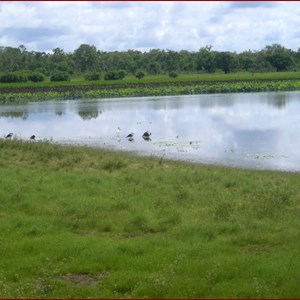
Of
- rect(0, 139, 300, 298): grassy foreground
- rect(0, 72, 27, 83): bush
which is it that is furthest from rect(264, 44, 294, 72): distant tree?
rect(0, 139, 300, 298): grassy foreground

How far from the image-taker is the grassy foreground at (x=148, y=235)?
24.4 feet

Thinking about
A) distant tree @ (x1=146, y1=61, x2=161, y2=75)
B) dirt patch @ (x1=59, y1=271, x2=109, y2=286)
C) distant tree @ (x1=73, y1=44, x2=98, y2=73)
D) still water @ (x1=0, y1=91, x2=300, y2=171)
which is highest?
distant tree @ (x1=73, y1=44, x2=98, y2=73)

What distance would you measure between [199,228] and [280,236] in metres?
1.46

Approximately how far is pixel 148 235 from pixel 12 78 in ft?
264

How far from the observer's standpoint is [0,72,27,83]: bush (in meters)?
86.3

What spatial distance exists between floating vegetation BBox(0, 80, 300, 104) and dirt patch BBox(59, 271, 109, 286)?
62.9 meters

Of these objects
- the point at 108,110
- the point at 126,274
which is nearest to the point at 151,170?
the point at 126,274

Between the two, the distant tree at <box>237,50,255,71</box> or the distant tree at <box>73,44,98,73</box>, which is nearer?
the distant tree at <box>237,50,255,71</box>

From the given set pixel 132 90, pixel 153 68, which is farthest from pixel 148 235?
pixel 153 68

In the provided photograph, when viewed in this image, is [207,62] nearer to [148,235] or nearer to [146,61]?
[146,61]

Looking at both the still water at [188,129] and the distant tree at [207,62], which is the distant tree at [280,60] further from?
the still water at [188,129]

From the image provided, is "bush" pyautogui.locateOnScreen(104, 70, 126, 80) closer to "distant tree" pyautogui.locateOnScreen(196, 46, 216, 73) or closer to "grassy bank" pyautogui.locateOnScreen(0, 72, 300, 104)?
"grassy bank" pyautogui.locateOnScreen(0, 72, 300, 104)

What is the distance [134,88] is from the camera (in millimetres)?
78688

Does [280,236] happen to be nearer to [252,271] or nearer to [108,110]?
[252,271]
